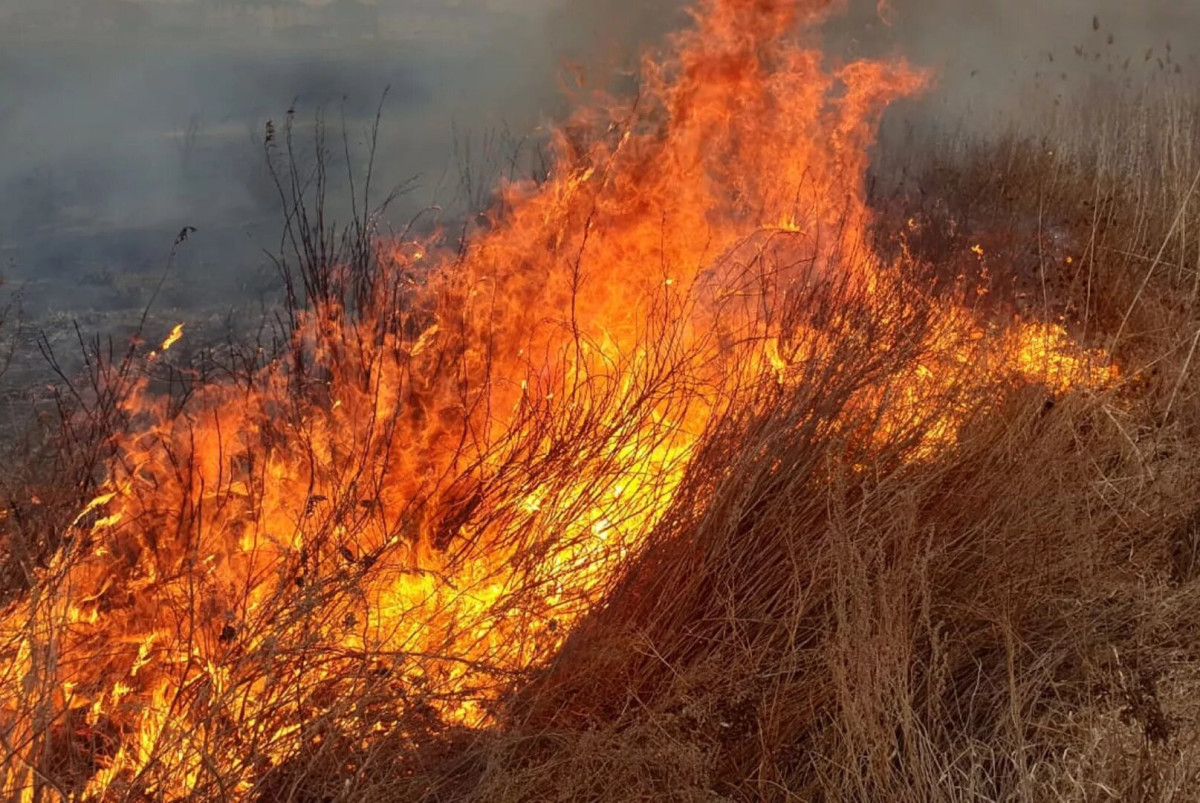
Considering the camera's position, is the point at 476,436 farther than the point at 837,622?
Yes

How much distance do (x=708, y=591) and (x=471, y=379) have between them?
50.5 inches

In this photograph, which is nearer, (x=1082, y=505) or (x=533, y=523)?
(x=533, y=523)

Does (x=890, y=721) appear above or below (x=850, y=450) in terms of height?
below

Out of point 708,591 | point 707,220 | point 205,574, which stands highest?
point 707,220

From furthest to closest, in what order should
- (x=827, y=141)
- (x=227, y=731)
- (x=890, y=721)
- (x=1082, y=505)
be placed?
(x=827, y=141), (x=1082, y=505), (x=890, y=721), (x=227, y=731)

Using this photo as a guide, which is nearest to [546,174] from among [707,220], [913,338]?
[707,220]

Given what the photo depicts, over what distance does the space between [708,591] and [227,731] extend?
142 centimetres

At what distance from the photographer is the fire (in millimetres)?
2408

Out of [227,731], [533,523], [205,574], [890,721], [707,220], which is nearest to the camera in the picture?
[227,731]

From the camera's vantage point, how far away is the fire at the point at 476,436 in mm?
2408

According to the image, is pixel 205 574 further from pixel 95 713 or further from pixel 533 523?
pixel 533 523

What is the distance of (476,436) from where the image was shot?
343 cm

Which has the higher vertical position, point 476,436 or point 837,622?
point 476,436

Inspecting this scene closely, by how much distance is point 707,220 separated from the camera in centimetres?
412
